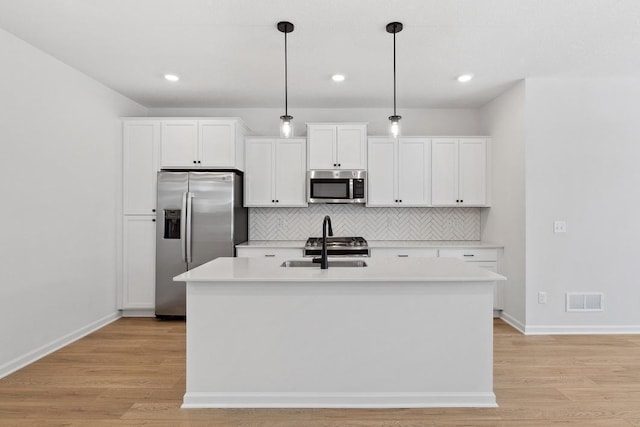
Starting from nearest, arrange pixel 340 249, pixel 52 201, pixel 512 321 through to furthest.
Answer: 1. pixel 52 201
2. pixel 512 321
3. pixel 340 249

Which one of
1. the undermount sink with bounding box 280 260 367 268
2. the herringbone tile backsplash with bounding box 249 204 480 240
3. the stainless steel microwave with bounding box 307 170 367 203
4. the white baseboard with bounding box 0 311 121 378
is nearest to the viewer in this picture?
the white baseboard with bounding box 0 311 121 378

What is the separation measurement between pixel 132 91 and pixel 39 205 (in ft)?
5.94

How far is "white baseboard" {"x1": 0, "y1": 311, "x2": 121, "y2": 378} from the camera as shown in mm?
3025

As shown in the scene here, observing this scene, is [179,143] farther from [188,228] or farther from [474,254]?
[474,254]

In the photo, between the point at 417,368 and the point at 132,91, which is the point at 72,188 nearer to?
the point at 132,91

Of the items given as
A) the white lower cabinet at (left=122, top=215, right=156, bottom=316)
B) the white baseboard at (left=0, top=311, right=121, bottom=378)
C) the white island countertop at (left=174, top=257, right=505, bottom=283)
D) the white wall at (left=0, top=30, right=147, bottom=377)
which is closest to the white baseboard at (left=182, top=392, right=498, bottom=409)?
the white island countertop at (left=174, top=257, right=505, bottom=283)

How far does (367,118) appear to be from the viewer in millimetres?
5242

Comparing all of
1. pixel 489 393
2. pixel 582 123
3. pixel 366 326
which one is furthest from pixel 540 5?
pixel 489 393

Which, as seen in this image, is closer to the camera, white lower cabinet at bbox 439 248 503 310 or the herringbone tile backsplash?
white lower cabinet at bbox 439 248 503 310

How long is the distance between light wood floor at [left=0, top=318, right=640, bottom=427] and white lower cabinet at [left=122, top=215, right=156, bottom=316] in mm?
791

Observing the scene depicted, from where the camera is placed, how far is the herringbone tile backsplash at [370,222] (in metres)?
5.21

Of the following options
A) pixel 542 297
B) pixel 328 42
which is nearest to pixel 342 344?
pixel 328 42

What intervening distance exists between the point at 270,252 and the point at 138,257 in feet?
5.21

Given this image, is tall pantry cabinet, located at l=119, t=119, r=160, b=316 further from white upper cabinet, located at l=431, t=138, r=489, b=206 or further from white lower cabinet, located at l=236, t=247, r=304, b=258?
Answer: white upper cabinet, located at l=431, t=138, r=489, b=206
